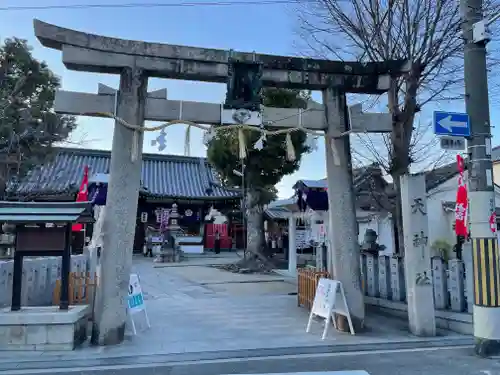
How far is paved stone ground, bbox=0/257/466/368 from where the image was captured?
6.87 m

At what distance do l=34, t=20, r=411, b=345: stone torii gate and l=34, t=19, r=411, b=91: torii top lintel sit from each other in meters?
0.02

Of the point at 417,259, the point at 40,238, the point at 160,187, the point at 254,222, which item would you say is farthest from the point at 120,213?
the point at 160,187

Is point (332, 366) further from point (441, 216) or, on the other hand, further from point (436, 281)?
point (441, 216)

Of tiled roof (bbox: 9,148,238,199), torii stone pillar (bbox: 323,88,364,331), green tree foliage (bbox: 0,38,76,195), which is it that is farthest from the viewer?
tiled roof (bbox: 9,148,238,199)

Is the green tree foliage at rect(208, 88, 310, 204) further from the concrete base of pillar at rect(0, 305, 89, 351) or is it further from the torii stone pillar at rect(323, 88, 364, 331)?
the concrete base of pillar at rect(0, 305, 89, 351)

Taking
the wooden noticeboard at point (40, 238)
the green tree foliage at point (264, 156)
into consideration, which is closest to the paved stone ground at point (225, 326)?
the wooden noticeboard at point (40, 238)

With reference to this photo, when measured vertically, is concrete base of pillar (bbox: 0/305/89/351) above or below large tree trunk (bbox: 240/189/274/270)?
below

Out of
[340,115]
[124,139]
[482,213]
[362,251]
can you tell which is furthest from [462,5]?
[362,251]

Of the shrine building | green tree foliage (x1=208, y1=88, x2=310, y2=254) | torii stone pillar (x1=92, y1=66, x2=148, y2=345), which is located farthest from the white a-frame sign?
the shrine building

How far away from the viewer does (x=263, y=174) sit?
1923cm

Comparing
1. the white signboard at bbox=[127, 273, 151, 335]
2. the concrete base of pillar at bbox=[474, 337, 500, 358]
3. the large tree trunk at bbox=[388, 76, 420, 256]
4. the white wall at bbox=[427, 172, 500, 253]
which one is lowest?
the concrete base of pillar at bbox=[474, 337, 500, 358]

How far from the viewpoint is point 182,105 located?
774 cm

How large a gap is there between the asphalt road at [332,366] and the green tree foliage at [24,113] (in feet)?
29.7

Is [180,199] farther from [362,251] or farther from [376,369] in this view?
[376,369]
